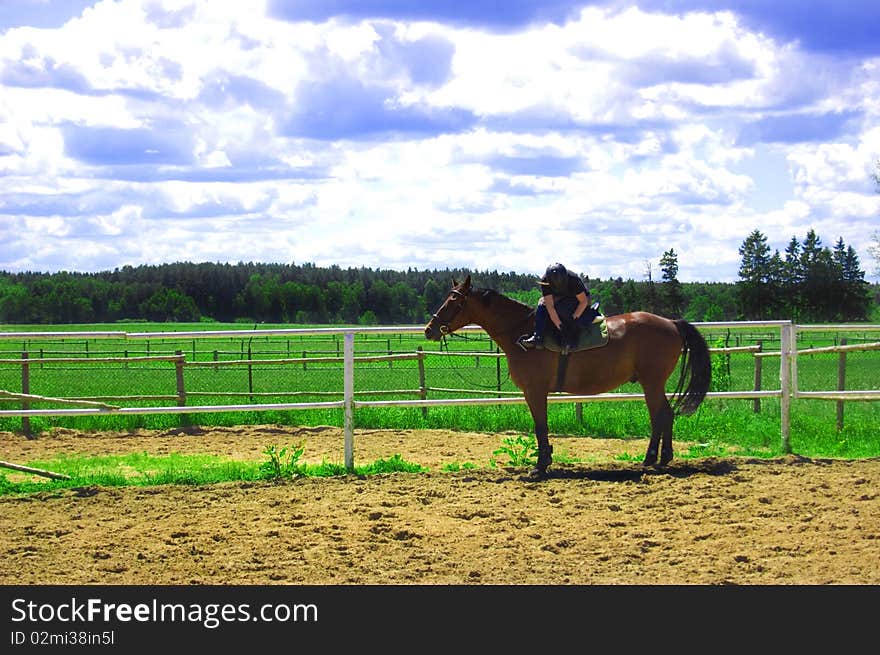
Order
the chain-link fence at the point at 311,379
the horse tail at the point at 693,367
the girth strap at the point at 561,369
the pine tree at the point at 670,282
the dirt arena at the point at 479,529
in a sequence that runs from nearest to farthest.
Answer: the dirt arena at the point at 479,529 < the girth strap at the point at 561,369 < the horse tail at the point at 693,367 < the chain-link fence at the point at 311,379 < the pine tree at the point at 670,282

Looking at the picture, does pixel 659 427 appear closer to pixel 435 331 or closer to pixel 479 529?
pixel 435 331

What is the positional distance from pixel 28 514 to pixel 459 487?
3580 millimetres

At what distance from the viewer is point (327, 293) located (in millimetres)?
112188

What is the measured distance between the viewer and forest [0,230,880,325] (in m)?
73.0

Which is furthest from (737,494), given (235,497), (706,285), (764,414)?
(706,285)

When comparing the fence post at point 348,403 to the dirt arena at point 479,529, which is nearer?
the dirt arena at point 479,529

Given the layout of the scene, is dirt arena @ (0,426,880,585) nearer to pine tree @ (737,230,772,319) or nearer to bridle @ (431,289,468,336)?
bridle @ (431,289,468,336)

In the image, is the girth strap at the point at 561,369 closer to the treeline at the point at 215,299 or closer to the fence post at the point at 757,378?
the fence post at the point at 757,378

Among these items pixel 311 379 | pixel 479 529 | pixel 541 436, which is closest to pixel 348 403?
pixel 541 436

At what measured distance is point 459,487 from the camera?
Result: 24.9 ft

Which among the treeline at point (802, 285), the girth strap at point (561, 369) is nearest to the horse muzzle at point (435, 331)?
the girth strap at point (561, 369)

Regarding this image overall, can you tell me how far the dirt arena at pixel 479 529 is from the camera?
510cm

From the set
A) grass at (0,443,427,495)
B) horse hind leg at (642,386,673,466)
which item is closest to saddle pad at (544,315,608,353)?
horse hind leg at (642,386,673,466)

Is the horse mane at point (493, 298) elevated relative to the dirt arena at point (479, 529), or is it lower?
elevated
